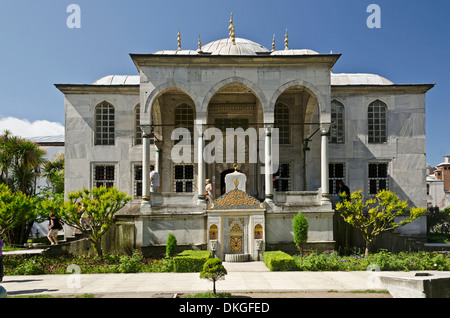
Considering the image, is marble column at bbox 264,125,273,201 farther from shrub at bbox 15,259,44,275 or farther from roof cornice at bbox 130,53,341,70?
shrub at bbox 15,259,44,275

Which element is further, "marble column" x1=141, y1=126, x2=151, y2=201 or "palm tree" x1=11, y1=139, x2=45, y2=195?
"palm tree" x1=11, y1=139, x2=45, y2=195

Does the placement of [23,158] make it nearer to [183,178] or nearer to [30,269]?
[183,178]

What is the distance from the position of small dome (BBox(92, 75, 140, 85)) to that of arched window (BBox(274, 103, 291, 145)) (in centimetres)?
844

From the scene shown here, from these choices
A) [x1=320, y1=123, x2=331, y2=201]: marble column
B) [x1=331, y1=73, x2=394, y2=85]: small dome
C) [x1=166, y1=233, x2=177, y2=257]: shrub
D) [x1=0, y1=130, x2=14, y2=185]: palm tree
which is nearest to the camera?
[x1=166, y1=233, x2=177, y2=257]: shrub

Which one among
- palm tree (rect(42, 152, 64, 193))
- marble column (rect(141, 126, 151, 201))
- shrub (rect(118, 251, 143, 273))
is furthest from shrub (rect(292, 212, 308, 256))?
palm tree (rect(42, 152, 64, 193))

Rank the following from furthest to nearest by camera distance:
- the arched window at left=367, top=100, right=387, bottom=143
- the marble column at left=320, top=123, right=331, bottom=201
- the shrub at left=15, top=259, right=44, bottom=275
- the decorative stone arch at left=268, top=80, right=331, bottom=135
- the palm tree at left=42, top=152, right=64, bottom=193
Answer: the palm tree at left=42, top=152, right=64, bottom=193, the arched window at left=367, top=100, right=387, bottom=143, the decorative stone arch at left=268, top=80, right=331, bottom=135, the marble column at left=320, top=123, right=331, bottom=201, the shrub at left=15, top=259, right=44, bottom=275

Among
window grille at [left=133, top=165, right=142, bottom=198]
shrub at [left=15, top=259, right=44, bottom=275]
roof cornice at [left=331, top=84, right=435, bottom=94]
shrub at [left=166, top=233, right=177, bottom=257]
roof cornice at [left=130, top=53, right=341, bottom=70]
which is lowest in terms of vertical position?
shrub at [left=15, top=259, right=44, bottom=275]

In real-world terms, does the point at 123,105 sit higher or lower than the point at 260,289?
higher

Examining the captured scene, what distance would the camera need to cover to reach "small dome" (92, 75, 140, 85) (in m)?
22.4

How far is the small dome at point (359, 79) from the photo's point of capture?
22273mm

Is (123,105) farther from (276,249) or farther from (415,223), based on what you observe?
(415,223)

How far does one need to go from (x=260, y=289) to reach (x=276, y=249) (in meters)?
6.17
